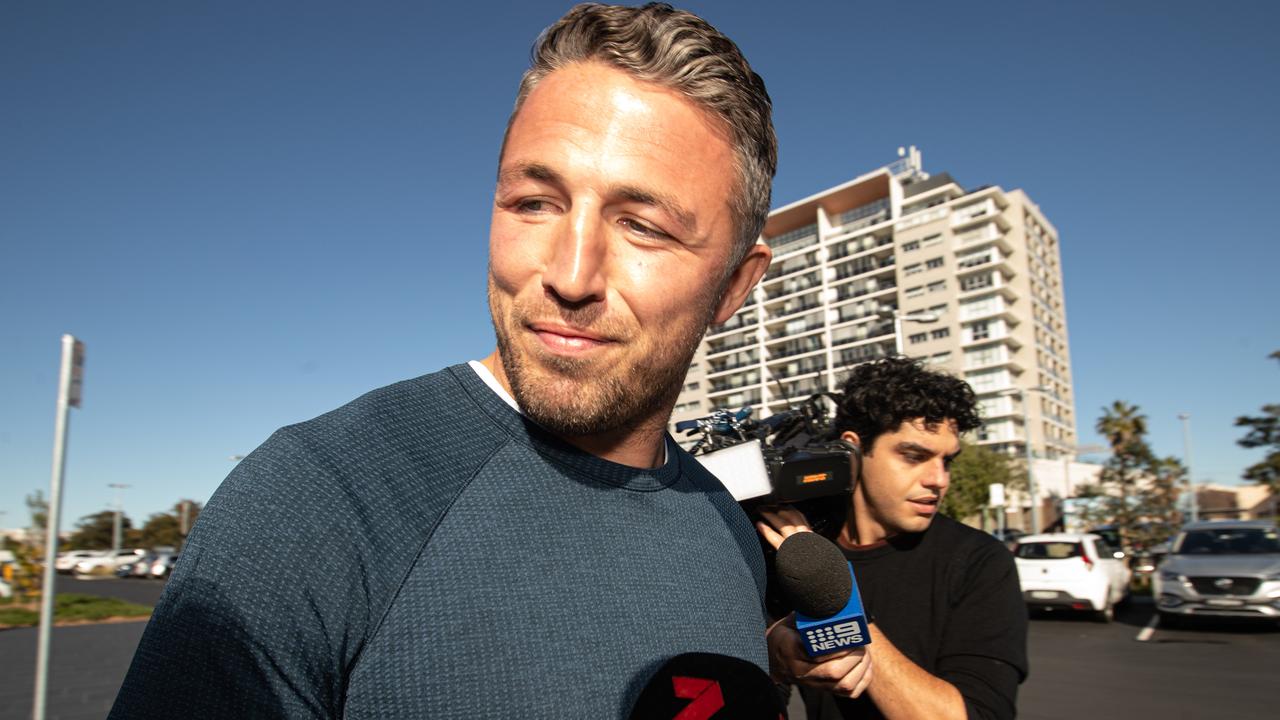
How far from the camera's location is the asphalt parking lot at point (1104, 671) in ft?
24.0

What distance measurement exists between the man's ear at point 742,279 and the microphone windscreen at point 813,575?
0.52 m

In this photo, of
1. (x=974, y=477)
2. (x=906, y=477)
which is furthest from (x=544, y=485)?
(x=974, y=477)

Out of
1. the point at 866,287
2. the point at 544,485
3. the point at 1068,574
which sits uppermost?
the point at 866,287

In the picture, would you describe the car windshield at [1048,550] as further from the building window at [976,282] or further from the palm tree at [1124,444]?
the building window at [976,282]

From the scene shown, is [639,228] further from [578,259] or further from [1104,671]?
[1104,671]

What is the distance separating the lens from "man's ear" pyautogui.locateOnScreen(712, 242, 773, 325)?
167 cm

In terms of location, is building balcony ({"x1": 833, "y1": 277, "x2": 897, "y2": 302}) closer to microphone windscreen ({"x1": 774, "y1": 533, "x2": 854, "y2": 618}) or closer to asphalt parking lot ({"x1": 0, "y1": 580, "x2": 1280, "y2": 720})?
asphalt parking lot ({"x1": 0, "y1": 580, "x2": 1280, "y2": 720})

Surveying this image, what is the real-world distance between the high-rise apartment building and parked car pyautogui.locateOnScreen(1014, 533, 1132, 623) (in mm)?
48844

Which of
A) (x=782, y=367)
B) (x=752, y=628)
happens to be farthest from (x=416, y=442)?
(x=782, y=367)

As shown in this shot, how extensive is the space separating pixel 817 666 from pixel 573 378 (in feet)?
3.23

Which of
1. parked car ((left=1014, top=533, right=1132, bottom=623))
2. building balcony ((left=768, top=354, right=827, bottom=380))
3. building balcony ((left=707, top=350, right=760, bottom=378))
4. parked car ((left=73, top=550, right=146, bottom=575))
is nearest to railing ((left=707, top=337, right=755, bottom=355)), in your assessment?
building balcony ((left=707, top=350, right=760, bottom=378))

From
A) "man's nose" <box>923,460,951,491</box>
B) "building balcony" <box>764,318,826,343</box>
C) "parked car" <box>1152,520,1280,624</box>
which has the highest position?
"building balcony" <box>764,318,826,343</box>

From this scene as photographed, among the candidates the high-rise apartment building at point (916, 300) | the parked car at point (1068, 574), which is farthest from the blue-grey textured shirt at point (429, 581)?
the high-rise apartment building at point (916, 300)

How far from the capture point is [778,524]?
198cm
